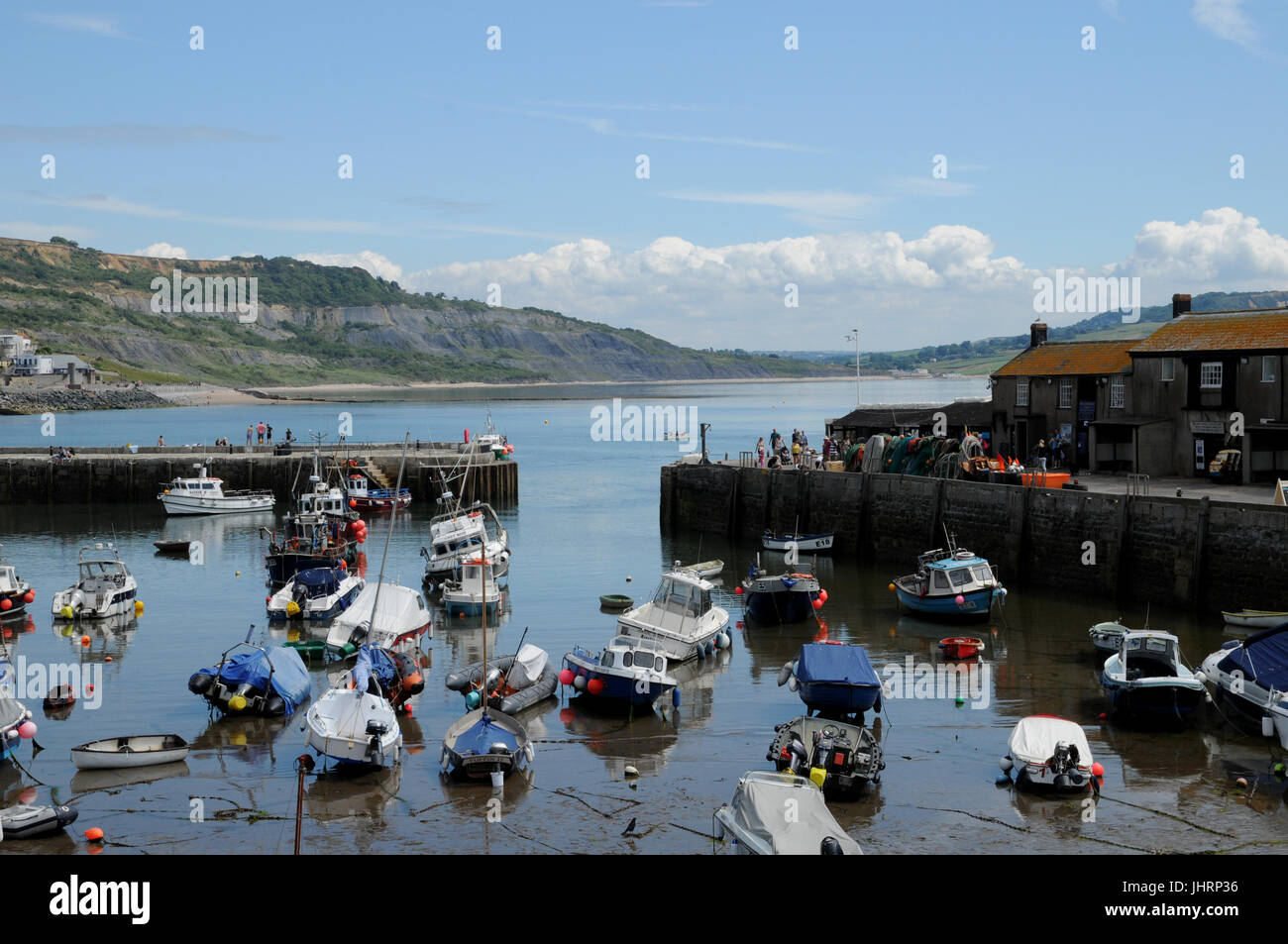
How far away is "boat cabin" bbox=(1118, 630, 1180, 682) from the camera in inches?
1024

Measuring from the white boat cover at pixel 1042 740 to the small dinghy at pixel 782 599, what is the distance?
14674 mm

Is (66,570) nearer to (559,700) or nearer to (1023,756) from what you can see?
(559,700)

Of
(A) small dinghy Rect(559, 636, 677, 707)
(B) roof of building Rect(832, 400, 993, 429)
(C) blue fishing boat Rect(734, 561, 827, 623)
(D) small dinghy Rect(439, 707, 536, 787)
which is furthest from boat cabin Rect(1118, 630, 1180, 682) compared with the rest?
(B) roof of building Rect(832, 400, 993, 429)

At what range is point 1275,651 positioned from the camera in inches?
1001

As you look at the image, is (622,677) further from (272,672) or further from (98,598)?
(98,598)

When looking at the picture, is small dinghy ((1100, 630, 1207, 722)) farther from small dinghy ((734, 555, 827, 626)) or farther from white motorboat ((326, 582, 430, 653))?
white motorboat ((326, 582, 430, 653))

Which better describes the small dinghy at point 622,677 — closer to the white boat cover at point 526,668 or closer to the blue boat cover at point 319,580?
the white boat cover at point 526,668

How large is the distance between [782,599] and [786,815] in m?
19.9

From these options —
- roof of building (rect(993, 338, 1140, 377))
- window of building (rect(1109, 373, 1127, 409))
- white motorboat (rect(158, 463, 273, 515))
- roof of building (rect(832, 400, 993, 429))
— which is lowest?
white motorboat (rect(158, 463, 273, 515))

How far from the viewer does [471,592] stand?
39.9m

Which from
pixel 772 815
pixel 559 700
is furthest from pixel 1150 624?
pixel 772 815

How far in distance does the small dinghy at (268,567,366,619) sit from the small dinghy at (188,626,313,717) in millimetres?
9785

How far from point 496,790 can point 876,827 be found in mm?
6830
